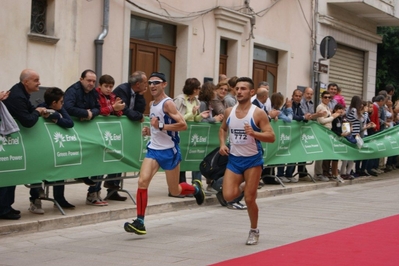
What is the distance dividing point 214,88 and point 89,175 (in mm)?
3427

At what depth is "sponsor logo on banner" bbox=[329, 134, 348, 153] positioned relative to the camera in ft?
55.1

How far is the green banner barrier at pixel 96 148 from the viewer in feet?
32.5

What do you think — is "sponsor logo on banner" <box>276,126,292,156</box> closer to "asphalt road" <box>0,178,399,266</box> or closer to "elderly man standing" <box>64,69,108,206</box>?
"asphalt road" <box>0,178,399,266</box>

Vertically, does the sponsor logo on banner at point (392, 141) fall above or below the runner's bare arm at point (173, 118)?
below

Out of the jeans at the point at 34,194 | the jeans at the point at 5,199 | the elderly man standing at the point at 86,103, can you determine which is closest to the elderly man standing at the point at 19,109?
the jeans at the point at 5,199

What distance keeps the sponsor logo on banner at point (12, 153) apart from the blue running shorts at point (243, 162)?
8.96 ft

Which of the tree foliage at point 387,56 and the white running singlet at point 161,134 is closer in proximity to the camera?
the white running singlet at point 161,134

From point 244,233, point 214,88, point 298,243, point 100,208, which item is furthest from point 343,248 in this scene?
point 214,88

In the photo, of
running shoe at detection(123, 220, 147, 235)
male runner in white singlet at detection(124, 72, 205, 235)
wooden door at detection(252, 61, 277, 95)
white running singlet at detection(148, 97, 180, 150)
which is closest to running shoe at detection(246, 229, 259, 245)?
running shoe at detection(123, 220, 147, 235)

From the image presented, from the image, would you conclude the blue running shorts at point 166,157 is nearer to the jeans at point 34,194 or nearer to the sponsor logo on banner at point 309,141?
the jeans at point 34,194

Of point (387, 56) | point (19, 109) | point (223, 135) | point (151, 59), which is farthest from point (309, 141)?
point (387, 56)

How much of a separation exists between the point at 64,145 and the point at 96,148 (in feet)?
2.25

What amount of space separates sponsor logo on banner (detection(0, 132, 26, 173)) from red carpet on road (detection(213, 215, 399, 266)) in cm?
325

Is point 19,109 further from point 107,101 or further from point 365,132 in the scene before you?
point 365,132
